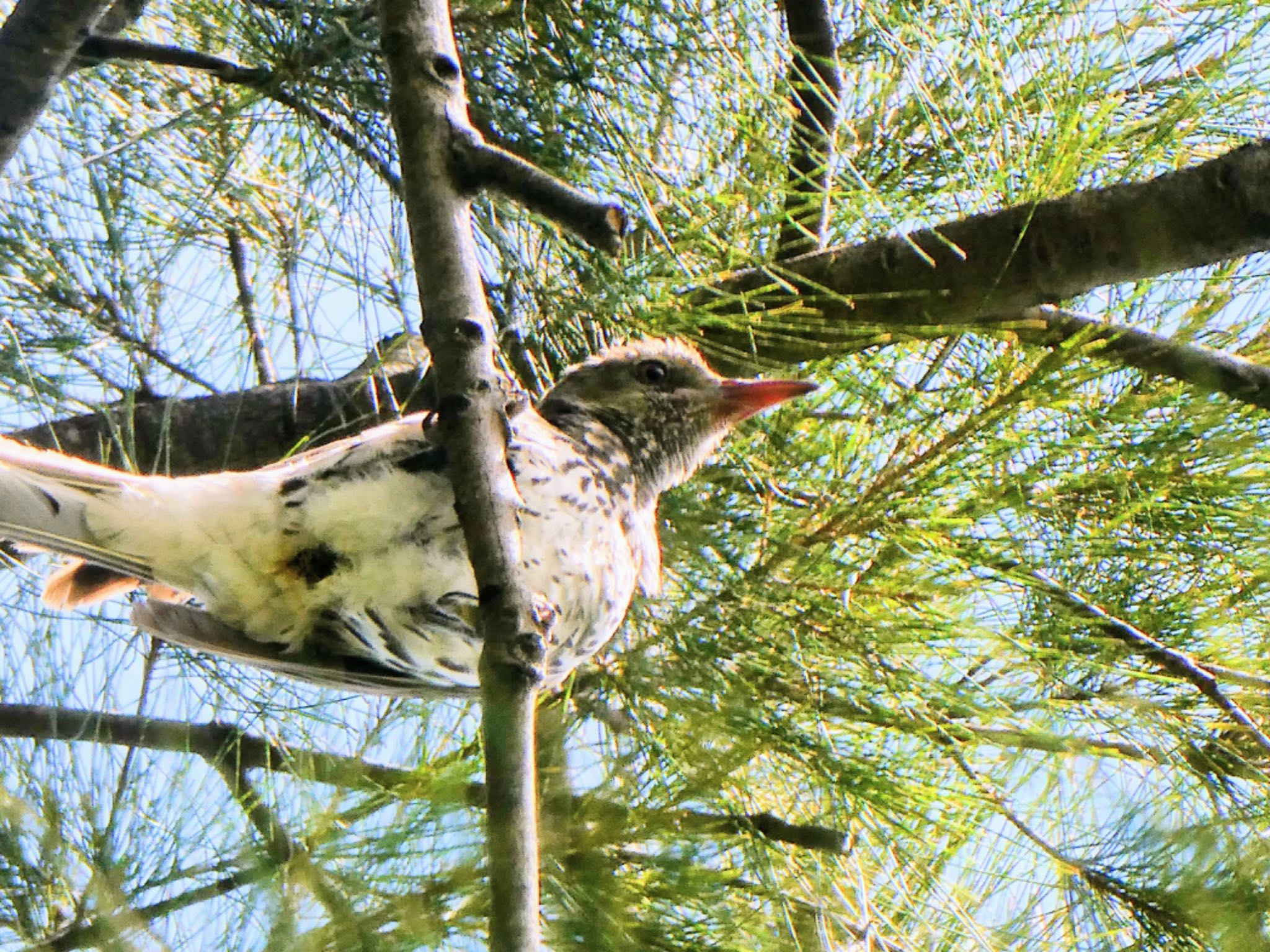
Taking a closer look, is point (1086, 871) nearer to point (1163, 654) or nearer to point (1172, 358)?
point (1163, 654)

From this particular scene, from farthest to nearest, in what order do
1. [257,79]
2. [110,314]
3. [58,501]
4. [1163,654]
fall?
1. [110,314]
2. [257,79]
3. [1163,654]
4. [58,501]

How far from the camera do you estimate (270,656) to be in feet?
5.70

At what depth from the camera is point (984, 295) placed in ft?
5.67

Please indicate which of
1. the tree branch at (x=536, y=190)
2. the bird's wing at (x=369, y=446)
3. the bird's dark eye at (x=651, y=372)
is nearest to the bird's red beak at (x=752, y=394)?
the bird's dark eye at (x=651, y=372)

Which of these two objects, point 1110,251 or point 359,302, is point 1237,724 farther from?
point 359,302

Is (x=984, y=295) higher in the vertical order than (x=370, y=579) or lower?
higher

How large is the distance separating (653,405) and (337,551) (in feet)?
1.85

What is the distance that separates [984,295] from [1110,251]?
15 cm

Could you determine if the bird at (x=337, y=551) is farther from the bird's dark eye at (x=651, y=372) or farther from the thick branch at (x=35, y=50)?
the thick branch at (x=35, y=50)

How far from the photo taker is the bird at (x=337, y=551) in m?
1.63

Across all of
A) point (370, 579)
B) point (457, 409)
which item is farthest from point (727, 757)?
point (457, 409)

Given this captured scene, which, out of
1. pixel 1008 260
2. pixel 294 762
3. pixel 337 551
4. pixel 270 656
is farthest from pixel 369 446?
pixel 1008 260

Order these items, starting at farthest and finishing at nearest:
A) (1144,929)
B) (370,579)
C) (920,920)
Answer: (1144,929), (920,920), (370,579)

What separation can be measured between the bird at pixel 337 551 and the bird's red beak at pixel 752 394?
2 cm
